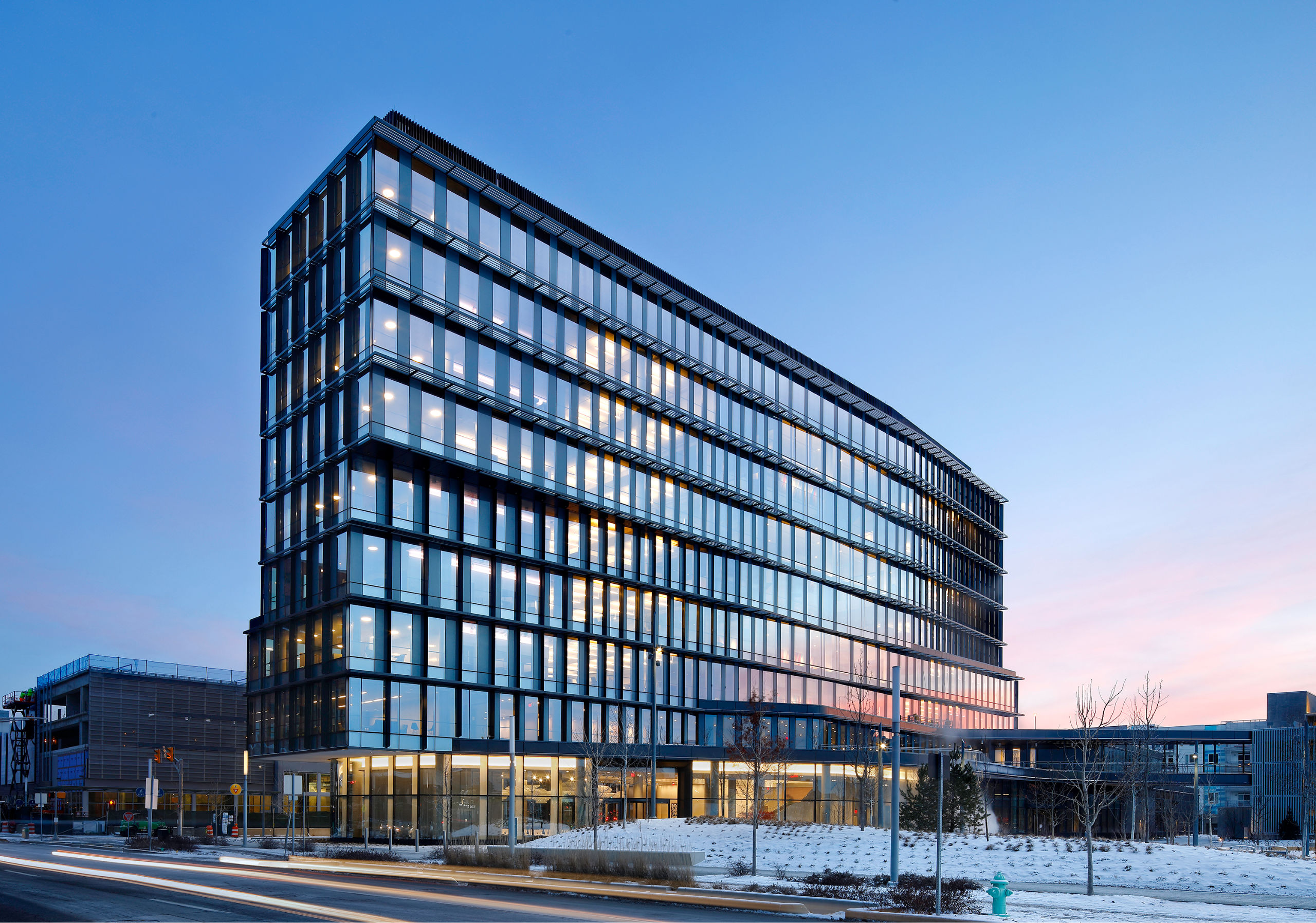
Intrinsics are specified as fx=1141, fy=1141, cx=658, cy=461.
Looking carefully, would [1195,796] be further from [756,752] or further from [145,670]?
[145,670]

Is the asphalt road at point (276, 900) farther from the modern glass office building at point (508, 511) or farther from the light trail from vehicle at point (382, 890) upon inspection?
the modern glass office building at point (508, 511)

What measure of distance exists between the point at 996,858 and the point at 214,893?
24595 millimetres

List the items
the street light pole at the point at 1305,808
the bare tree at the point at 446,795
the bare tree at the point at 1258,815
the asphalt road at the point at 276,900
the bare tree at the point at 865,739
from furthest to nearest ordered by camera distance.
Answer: the bare tree at the point at 1258,815 → the bare tree at the point at 865,739 → the bare tree at the point at 446,795 → the street light pole at the point at 1305,808 → the asphalt road at the point at 276,900

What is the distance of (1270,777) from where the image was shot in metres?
100

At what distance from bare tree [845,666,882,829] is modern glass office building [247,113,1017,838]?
5.25ft

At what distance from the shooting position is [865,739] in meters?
85.3

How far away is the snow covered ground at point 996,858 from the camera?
1313 inches

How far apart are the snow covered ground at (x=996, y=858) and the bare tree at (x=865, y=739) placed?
39.9 feet

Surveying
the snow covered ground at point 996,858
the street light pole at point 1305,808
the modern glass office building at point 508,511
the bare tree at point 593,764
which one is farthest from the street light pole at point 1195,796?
the bare tree at point 593,764

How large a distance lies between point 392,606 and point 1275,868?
42.1m

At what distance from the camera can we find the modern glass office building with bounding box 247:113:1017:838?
60156mm

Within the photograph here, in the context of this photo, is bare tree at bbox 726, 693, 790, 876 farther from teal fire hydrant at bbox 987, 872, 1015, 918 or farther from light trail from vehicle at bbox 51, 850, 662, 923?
teal fire hydrant at bbox 987, 872, 1015, 918

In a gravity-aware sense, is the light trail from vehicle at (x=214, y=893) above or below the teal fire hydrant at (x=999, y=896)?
below

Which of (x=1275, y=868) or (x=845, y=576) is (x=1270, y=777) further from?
(x=1275, y=868)
